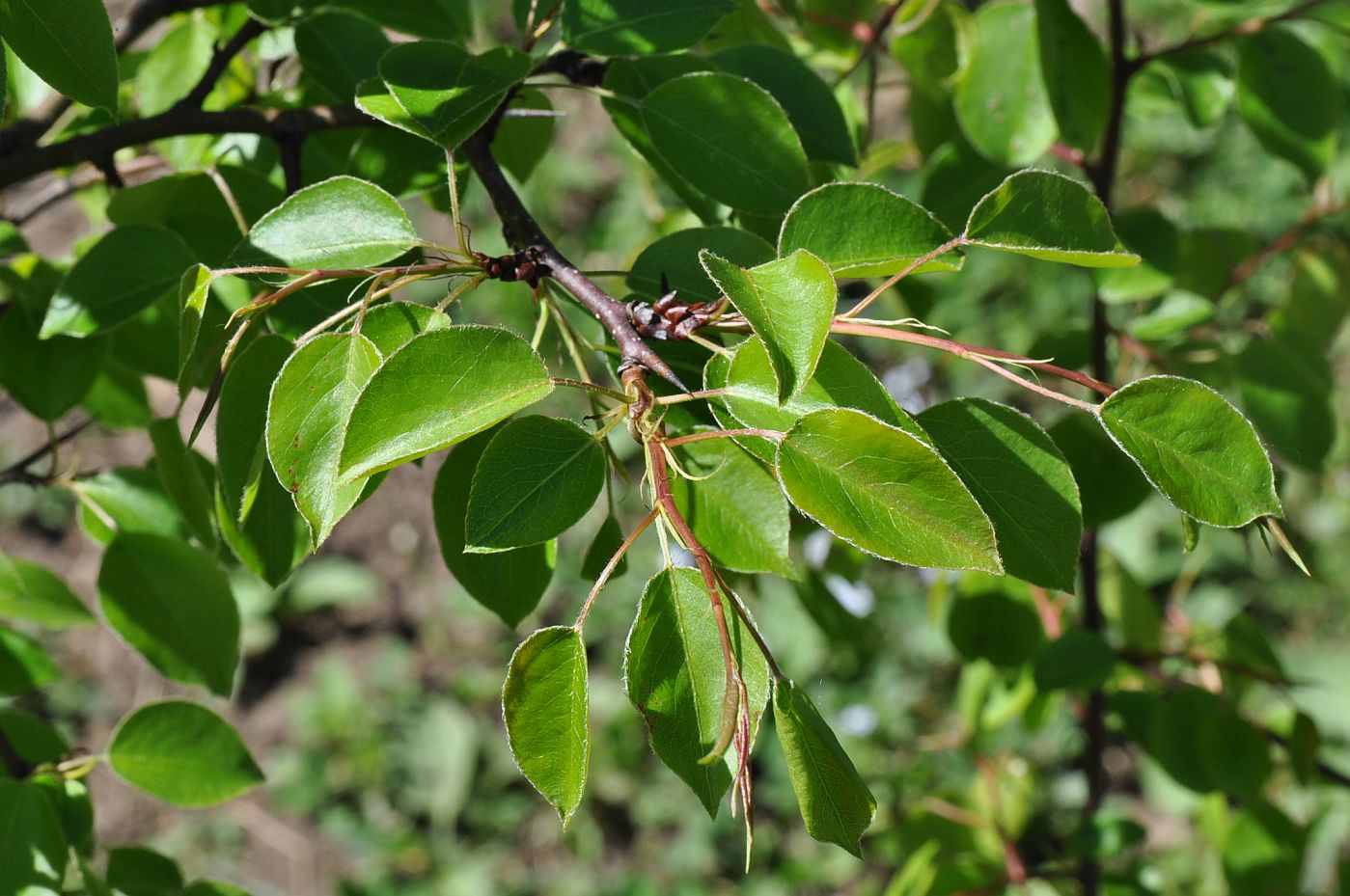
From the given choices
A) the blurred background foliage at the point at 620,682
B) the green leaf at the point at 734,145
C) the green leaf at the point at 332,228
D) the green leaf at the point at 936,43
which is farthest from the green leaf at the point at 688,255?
the blurred background foliage at the point at 620,682

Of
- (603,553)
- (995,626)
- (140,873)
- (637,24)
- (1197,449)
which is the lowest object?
(995,626)

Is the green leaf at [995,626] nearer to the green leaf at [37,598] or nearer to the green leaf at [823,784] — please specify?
the green leaf at [823,784]

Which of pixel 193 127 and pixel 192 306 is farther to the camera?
pixel 193 127

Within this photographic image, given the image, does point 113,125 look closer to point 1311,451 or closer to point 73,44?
point 73,44

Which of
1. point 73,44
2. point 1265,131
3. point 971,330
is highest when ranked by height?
point 73,44

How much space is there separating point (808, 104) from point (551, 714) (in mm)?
457

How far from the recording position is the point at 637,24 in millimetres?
699

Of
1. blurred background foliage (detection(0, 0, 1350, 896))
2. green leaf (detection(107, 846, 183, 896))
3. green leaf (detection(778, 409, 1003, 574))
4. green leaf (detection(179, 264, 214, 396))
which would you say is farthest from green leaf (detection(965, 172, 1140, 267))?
blurred background foliage (detection(0, 0, 1350, 896))

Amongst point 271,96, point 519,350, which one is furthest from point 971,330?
point 519,350

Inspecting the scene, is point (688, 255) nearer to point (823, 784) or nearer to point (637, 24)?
point (637, 24)

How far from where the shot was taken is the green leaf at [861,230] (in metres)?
0.59

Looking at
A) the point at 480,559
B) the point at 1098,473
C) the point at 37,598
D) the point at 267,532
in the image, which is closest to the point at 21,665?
the point at 37,598

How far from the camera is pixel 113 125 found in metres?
0.83

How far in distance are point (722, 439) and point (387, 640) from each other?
7.61ft
